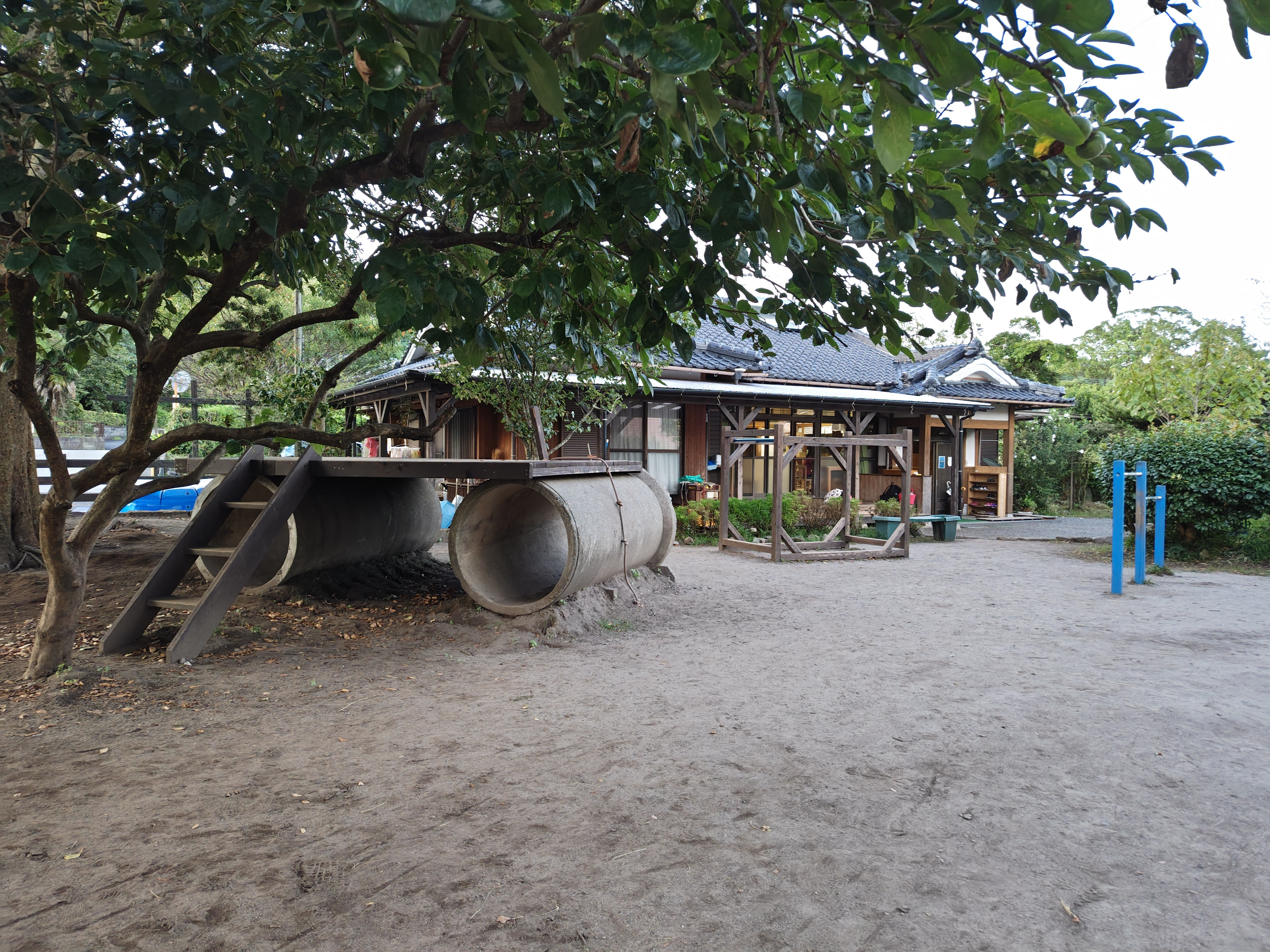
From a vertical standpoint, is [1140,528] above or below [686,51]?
below

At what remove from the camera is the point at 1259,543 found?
432 inches

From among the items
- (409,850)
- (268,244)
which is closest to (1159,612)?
(409,850)

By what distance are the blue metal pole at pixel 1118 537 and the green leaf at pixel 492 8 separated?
8.86 m

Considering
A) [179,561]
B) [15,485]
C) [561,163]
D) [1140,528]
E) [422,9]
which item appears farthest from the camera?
[1140,528]

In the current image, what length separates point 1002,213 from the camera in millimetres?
2658

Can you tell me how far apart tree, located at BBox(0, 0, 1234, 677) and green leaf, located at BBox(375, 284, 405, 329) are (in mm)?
19

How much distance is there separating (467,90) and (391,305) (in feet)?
3.48

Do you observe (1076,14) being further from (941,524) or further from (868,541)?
(941,524)

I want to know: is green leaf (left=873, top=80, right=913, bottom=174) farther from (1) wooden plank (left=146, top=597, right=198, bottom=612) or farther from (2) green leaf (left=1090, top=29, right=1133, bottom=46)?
(1) wooden plank (left=146, top=597, right=198, bottom=612)

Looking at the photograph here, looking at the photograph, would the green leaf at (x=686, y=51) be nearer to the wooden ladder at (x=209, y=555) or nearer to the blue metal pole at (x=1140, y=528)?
the wooden ladder at (x=209, y=555)

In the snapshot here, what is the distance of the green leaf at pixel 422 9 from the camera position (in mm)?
1157

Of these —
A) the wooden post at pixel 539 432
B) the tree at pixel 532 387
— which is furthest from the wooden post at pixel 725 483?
the wooden post at pixel 539 432

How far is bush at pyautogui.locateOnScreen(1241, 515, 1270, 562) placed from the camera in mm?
10898

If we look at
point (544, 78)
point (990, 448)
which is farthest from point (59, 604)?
point (990, 448)
